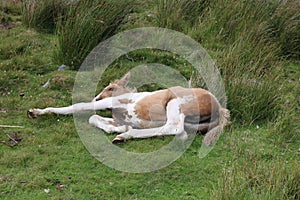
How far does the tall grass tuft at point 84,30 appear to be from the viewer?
7.81 meters

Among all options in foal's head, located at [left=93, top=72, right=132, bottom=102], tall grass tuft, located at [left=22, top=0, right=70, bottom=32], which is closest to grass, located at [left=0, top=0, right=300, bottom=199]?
foal's head, located at [left=93, top=72, right=132, bottom=102]

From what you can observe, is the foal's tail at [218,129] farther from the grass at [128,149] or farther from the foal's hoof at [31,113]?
the foal's hoof at [31,113]

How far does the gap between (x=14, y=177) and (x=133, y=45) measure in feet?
13.5

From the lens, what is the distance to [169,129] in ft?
19.6

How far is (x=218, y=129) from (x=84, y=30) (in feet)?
9.69

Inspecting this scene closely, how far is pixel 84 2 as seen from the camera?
28.3 feet

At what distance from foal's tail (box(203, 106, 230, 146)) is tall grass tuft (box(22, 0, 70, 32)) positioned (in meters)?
4.12

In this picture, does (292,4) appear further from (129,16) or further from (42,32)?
(42,32)

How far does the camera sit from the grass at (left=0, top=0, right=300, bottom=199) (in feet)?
16.0

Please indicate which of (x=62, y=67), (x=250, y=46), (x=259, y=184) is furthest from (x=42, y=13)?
(x=259, y=184)

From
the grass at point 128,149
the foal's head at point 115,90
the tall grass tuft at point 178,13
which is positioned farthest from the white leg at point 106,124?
the tall grass tuft at point 178,13

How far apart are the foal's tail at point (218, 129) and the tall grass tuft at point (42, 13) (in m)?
4.12

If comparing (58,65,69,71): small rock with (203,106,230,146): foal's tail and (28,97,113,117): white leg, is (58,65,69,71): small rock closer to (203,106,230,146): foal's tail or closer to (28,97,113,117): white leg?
(28,97,113,117): white leg

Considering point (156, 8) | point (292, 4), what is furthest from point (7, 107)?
point (292, 4)
